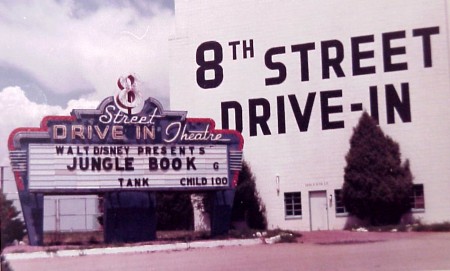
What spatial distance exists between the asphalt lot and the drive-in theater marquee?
8.68 feet

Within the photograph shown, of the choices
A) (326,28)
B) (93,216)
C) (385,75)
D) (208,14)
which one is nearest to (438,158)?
(385,75)

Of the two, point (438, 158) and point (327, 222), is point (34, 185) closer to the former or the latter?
point (327, 222)

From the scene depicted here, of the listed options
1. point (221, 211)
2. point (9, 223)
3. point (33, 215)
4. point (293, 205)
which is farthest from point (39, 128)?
point (293, 205)

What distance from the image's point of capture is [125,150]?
23609mm

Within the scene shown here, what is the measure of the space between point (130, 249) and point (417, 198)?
8.45m

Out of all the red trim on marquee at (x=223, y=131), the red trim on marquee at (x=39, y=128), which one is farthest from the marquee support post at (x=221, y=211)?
the red trim on marquee at (x=39, y=128)

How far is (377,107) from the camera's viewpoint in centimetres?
2347

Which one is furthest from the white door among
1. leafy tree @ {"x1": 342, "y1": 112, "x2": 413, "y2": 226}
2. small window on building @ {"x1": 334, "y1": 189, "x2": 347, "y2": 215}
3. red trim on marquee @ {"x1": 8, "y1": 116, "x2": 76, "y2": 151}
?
red trim on marquee @ {"x1": 8, "y1": 116, "x2": 76, "y2": 151}

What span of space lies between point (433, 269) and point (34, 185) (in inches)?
449

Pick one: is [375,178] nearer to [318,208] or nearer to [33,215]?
[318,208]

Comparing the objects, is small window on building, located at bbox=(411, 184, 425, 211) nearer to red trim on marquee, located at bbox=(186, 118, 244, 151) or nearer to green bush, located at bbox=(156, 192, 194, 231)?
red trim on marquee, located at bbox=(186, 118, 244, 151)

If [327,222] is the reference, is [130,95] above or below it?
above

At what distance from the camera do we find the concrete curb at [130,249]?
68.7 ft

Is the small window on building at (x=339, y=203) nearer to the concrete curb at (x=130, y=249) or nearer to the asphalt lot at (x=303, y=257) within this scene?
the asphalt lot at (x=303, y=257)
